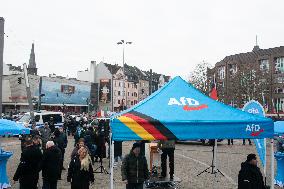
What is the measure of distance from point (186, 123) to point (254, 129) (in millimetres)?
1482

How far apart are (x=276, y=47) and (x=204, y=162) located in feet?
219

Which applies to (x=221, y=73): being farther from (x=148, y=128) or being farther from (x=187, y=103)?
(x=148, y=128)

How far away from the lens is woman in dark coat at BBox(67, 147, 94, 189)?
8.91 m

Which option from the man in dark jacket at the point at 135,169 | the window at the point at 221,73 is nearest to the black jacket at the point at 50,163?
the man in dark jacket at the point at 135,169

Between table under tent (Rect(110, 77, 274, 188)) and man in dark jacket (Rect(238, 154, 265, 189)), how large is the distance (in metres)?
0.55

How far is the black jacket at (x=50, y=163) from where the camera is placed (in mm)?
9961

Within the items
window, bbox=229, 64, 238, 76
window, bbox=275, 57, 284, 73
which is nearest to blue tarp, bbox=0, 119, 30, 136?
window, bbox=275, 57, 284, 73

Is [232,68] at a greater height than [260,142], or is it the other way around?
[232,68]

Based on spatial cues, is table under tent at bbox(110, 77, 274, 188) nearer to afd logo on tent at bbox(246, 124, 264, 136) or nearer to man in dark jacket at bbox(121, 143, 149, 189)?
afd logo on tent at bbox(246, 124, 264, 136)

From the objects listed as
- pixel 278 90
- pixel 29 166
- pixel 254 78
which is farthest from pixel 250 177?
pixel 278 90

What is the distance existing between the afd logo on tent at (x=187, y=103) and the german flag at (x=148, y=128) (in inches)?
38.3

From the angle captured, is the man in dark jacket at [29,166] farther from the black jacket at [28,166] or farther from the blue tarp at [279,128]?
the blue tarp at [279,128]

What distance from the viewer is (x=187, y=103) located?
29.8 ft

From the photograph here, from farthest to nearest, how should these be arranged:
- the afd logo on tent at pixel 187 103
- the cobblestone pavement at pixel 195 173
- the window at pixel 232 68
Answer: the window at pixel 232 68 < the cobblestone pavement at pixel 195 173 < the afd logo on tent at pixel 187 103
